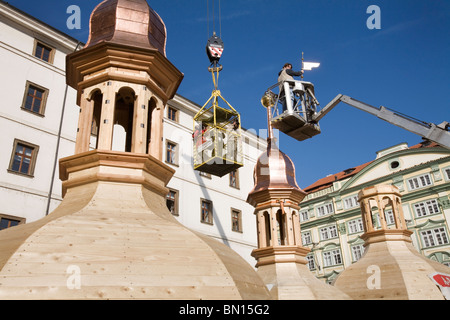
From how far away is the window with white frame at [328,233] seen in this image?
1769 inches

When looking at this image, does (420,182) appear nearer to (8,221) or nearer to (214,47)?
(214,47)

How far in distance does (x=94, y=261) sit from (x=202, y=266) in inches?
42.6

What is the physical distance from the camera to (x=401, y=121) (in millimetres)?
14000

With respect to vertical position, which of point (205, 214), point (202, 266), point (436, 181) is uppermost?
point (436, 181)

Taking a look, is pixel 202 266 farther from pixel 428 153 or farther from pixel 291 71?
pixel 428 153

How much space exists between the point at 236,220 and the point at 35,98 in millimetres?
16325

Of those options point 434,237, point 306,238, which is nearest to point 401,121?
point 434,237

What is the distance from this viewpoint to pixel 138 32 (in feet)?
22.4

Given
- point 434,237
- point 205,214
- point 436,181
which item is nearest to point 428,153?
point 436,181

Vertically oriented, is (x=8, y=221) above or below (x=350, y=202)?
below

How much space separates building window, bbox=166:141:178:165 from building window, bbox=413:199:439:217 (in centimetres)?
2527

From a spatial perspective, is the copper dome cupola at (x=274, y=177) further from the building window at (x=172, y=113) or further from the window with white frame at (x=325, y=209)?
the window with white frame at (x=325, y=209)

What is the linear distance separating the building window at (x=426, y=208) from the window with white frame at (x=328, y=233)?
379 inches

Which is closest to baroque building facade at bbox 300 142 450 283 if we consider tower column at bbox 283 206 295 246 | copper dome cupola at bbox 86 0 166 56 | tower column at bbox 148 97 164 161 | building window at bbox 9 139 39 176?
tower column at bbox 283 206 295 246
